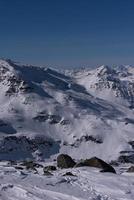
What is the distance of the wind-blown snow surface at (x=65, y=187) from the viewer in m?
31.0

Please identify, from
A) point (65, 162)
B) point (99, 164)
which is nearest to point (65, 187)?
point (99, 164)

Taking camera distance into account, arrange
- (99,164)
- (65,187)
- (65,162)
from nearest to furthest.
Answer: (65,187), (99,164), (65,162)

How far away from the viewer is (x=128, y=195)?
32062mm

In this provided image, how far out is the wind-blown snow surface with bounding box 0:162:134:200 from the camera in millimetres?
31016

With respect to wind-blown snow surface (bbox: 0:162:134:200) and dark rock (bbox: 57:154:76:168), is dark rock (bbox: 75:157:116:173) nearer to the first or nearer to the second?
wind-blown snow surface (bbox: 0:162:134:200)

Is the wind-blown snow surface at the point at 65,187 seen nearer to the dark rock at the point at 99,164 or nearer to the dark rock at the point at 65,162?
the dark rock at the point at 99,164

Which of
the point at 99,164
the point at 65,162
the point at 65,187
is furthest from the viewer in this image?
the point at 65,162

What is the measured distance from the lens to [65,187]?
110 feet

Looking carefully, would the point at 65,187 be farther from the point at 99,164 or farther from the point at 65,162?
the point at 65,162

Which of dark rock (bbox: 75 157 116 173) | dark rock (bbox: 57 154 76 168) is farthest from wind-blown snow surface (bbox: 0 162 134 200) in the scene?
dark rock (bbox: 57 154 76 168)

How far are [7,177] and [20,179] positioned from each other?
3.61 ft

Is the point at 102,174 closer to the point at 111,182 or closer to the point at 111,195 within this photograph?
the point at 111,182

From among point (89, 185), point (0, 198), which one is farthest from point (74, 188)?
point (0, 198)

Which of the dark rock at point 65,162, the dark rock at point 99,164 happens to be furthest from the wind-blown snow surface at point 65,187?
the dark rock at point 65,162
